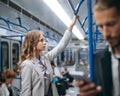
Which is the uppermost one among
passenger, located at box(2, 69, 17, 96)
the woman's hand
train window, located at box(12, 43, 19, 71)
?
Answer: train window, located at box(12, 43, 19, 71)

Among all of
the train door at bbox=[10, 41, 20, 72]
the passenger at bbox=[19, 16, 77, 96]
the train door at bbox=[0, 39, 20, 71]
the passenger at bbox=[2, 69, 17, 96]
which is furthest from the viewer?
the train door at bbox=[10, 41, 20, 72]

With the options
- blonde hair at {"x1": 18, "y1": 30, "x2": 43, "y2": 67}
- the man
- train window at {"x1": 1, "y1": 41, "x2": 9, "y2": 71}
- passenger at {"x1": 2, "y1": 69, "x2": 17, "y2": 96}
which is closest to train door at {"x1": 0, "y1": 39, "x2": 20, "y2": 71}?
train window at {"x1": 1, "y1": 41, "x2": 9, "y2": 71}

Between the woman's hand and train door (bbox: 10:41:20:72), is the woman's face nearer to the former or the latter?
the woman's hand

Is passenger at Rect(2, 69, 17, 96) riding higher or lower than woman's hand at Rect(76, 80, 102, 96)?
lower

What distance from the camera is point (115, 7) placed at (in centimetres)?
114

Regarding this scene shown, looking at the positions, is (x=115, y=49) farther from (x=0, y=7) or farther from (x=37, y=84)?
(x=0, y=7)

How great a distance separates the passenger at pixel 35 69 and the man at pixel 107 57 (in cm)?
148

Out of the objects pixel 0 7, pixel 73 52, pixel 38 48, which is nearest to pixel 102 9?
pixel 38 48

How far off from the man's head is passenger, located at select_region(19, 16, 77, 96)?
67.6 inches

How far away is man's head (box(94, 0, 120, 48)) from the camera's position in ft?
3.70

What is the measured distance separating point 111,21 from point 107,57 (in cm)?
24

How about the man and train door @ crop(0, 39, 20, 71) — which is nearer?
the man

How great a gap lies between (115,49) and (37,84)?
1741 mm

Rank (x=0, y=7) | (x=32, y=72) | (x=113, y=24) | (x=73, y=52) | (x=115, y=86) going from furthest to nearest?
(x=73, y=52), (x=0, y=7), (x=32, y=72), (x=115, y=86), (x=113, y=24)
